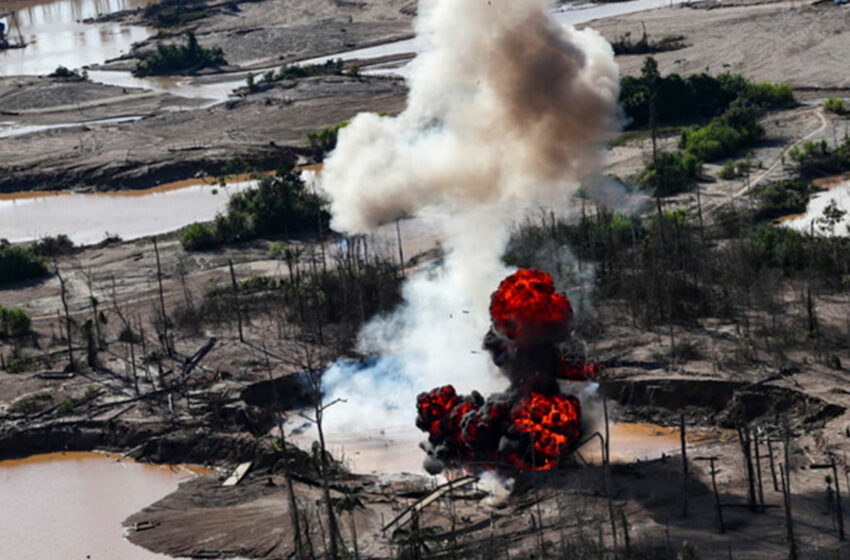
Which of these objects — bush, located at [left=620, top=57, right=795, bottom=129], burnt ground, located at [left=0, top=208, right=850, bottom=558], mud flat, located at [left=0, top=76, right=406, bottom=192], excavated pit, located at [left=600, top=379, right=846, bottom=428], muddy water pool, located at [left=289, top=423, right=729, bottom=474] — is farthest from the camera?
mud flat, located at [left=0, top=76, right=406, bottom=192]

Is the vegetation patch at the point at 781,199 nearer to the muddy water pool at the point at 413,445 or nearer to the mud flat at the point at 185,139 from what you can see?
the muddy water pool at the point at 413,445

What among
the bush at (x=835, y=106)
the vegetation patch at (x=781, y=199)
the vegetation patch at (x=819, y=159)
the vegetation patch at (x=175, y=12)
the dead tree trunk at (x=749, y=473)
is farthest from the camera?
the vegetation patch at (x=175, y=12)

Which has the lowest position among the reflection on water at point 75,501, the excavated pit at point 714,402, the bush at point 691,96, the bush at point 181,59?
the reflection on water at point 75,501

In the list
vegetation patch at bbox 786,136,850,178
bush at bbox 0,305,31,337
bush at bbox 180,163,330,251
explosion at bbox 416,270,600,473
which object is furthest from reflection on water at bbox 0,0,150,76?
explosion at bbox 416,270,600,473

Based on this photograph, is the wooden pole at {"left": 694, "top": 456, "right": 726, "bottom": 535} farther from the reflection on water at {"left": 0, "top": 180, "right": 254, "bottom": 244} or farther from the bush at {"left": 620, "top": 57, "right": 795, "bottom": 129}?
the bush at {"left": 620, "top": 57, "right": 795, "bottom": 129}

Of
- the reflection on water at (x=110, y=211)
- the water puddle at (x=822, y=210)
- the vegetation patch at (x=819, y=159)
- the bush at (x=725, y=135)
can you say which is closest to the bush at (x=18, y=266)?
the reflection on water at (x=110, y=211)

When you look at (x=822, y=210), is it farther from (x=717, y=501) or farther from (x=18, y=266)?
(x=18, y=266)

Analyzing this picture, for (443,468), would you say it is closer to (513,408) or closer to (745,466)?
(513,408)
